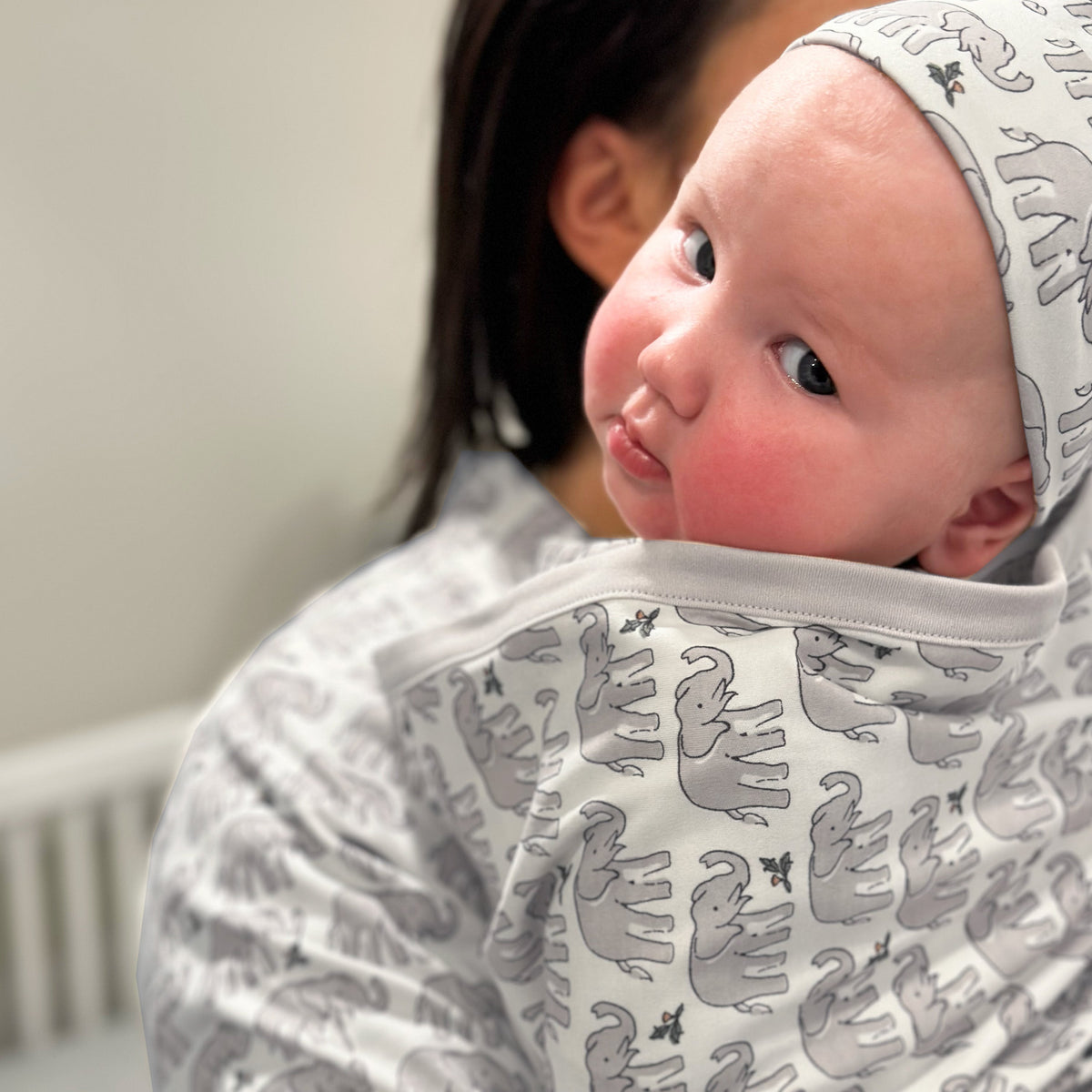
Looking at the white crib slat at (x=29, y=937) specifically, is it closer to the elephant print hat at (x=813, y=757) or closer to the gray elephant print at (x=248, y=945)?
the gray elephant print at (x=248, y=945)

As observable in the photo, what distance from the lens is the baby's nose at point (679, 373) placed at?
54 cm

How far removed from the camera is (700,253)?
58 centimetres

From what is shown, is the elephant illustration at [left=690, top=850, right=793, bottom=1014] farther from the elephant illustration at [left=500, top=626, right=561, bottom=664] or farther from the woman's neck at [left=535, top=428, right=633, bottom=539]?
the woman's neck at [left=535, top=428, right=633, bottom=539]

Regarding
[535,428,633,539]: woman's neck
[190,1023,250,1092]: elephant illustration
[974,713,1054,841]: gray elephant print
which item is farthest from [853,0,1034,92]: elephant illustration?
[190,1023,250,1092]: elephant illustration

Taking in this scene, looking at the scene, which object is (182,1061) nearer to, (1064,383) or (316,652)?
(316,652)

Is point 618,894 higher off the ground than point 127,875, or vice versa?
point 618,894

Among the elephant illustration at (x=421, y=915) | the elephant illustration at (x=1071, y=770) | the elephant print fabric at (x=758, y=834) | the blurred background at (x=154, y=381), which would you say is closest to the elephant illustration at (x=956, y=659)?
the elephant print fabric at (x=758, y=834)

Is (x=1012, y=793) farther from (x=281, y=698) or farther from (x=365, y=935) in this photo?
(x=281, y=698)

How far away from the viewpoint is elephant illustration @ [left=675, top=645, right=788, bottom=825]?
0.56 metres

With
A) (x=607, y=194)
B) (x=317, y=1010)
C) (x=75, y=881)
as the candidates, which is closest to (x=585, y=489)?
(x=607, y=194)

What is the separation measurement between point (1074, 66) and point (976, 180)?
9 cm

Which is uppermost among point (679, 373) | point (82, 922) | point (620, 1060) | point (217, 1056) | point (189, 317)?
point (679, 373)

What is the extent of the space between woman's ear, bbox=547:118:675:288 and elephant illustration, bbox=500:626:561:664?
36 centimetres

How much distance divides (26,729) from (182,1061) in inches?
20.6
